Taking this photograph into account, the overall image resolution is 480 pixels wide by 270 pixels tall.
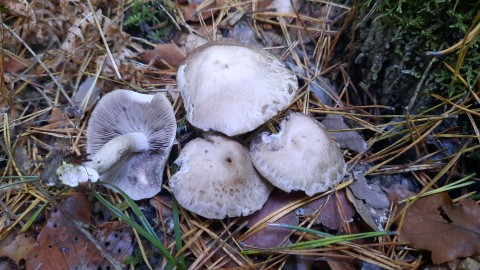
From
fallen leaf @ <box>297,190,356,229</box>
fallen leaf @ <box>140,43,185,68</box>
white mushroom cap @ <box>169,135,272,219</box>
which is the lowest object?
fallen leaf @ <box>297,190,356,229</box>

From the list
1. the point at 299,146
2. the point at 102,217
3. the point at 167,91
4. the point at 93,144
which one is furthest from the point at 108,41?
the point at 299,146

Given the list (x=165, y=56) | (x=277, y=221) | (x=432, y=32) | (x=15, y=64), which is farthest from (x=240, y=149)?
(x=15, y=64)

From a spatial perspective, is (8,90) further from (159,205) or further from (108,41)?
(159,205)

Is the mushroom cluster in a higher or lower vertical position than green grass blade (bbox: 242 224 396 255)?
higher

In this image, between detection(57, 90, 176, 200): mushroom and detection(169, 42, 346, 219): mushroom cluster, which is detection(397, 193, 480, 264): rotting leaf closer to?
detection(169, 42, 346, 219): mushroom cluster

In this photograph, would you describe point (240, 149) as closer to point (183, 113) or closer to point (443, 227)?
point (183, 113)

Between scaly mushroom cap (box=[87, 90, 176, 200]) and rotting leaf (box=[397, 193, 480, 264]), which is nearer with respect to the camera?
rotting leaf (box=[397, 193, 480, 264])

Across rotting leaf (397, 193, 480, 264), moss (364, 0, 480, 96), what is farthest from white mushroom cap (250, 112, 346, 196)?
moss (364, 0, 480, 96)

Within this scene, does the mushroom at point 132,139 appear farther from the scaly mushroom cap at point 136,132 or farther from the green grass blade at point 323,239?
the green grass blade at point 323,239
